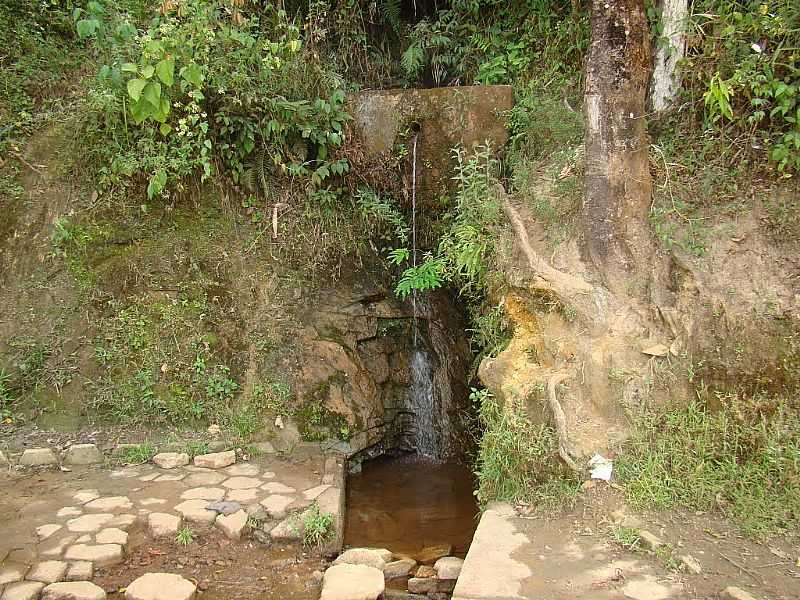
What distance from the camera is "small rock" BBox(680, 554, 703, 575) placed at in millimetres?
3102

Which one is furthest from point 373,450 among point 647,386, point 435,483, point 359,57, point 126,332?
point 359,57

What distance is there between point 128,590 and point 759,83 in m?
5.50

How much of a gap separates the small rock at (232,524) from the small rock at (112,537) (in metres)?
0.61

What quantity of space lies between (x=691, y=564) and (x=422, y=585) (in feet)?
5.44

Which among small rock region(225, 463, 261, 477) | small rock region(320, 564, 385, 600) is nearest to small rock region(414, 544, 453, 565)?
small rock region(320, 564, 385, 600)

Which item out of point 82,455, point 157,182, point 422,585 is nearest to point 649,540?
point 422,585

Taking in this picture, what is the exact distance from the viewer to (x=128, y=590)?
3.48 m

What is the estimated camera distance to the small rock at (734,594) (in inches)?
113

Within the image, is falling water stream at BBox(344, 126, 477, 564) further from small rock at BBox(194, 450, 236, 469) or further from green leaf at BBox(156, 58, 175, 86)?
green leaf at BBox(156, 58, 175, 86)

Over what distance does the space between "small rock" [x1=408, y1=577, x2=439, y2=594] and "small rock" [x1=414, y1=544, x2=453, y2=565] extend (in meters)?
0.45

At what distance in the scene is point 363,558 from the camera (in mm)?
4094

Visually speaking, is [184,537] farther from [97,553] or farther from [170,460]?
[170,460]

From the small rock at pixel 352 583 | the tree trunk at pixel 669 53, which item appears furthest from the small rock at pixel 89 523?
the tree trunk at pixel 669 53

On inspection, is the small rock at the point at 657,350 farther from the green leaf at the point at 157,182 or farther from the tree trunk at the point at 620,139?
the green leaf at the point at 157,182
